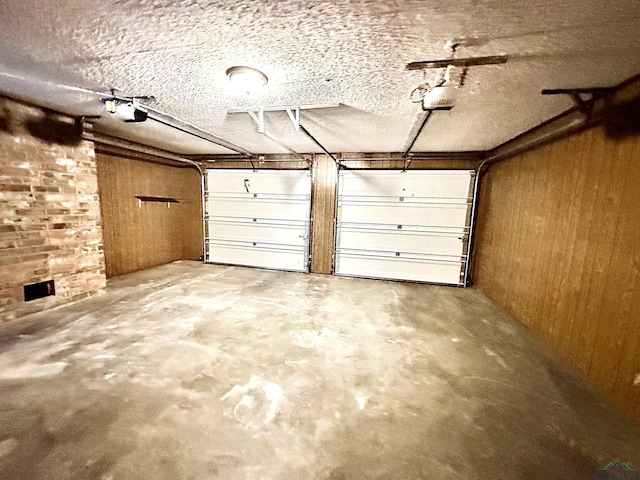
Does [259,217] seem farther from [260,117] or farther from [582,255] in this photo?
[582,255]

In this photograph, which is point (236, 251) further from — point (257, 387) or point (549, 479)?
point (549, 479)

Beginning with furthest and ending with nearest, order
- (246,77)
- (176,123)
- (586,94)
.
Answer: (176,123), (586,94), (246,77)

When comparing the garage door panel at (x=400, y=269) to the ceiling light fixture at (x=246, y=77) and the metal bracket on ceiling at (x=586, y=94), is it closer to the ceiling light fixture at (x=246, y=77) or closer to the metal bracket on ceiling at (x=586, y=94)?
the metal bracket on ceiling at (x=586, y=94)

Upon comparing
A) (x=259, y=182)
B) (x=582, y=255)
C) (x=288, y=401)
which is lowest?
(x=288, y=401)

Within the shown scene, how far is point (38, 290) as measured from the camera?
10.0ft

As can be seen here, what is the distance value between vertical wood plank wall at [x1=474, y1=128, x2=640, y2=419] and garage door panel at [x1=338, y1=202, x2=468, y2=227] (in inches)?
41.9

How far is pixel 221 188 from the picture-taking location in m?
5.82

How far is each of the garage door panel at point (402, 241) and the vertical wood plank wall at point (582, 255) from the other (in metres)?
1.11

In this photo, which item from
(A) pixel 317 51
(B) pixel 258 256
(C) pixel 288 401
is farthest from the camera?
(B) pixel 258 256

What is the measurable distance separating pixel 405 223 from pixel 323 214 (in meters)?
1.63

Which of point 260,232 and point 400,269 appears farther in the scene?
point 260,232

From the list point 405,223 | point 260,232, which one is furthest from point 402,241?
point 260,232

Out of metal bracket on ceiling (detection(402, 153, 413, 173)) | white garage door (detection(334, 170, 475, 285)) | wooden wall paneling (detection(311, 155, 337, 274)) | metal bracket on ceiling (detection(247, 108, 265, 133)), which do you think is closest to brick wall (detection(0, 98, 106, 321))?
metal bracket on ceiling (detection(247, 108, 265, 133))

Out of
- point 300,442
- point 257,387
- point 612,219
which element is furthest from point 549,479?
point 612,219
